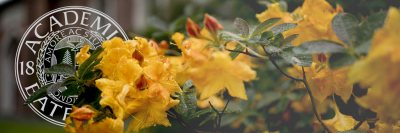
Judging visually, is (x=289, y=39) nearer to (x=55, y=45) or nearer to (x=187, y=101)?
(x=187, y=101)

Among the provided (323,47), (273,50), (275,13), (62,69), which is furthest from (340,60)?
(62,69)

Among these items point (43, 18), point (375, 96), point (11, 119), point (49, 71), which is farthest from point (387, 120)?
point (11, 119)

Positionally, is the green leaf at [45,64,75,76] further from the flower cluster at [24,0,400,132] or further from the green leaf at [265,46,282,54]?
the green leaf at [265,46,282,54]

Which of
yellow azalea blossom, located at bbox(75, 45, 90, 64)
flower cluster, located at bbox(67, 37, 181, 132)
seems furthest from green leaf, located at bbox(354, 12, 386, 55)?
yellow azalea blossom, located at bbox(75, 45, 90, 64)

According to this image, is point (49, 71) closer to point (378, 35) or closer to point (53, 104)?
point (53, 104)

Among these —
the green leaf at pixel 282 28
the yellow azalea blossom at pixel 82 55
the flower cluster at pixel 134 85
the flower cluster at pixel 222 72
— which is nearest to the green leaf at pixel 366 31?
the flower cluster at pixel 222 72

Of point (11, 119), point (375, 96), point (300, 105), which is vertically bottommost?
point (11, 119)
